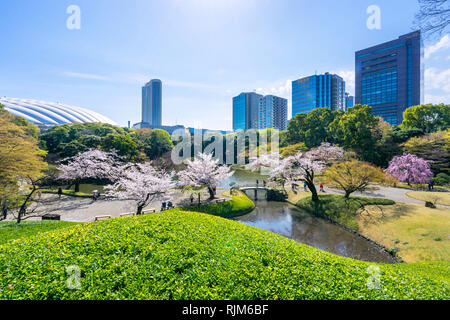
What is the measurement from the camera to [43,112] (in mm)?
64938

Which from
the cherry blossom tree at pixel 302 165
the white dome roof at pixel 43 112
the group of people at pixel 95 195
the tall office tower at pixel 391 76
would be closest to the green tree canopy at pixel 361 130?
the cherry blossom tree at pixel 302 165

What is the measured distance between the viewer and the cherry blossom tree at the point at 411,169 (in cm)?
2122

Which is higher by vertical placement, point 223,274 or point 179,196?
point 223,274

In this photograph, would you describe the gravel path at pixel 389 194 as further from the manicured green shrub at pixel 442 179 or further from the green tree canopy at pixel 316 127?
the green tree canopy at pixel 316 127

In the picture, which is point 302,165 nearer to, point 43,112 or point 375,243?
point 375,243

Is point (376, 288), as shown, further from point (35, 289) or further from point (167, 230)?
point (35, 289)

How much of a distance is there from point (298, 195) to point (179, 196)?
42.3 ft

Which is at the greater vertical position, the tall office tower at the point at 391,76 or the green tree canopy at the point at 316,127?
the tall office tower at the point at 391,76

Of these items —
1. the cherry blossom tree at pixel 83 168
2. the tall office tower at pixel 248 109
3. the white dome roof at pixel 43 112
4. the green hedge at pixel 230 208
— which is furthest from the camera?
the tall office tower at pixel 248 109

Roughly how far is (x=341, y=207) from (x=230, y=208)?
9313 mm

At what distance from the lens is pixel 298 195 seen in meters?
21.4

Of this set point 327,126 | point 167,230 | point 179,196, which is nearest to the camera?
point 167,230

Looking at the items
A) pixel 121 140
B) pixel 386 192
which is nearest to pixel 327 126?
pixel 386 192

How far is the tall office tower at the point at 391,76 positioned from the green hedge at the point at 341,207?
6055 centimetres
